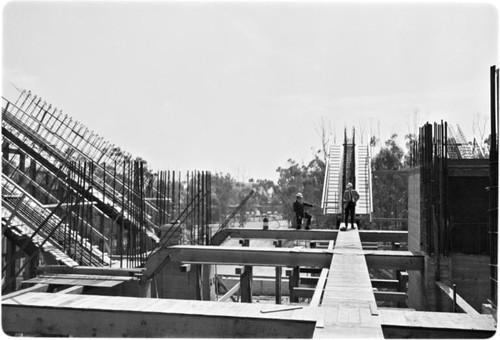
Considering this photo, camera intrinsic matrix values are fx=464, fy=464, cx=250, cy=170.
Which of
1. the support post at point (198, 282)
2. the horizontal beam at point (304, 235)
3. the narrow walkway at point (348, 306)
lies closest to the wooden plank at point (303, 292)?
the horizontal beam at point (304, 235)

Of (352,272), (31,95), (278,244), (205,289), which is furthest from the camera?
(31,95)

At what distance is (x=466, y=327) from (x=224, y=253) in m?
6.40

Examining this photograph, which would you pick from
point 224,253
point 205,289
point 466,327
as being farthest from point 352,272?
point 205,289

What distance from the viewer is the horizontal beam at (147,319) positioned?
536cm

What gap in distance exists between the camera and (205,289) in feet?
44.9

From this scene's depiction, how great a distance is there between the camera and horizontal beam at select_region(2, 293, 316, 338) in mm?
5359

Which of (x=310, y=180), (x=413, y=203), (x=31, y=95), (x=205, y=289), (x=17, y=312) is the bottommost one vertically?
(x=205, y=289)

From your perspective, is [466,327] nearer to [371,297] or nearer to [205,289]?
[371,297]

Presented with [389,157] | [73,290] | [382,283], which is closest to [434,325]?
[73,290]

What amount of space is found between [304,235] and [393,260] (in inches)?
192

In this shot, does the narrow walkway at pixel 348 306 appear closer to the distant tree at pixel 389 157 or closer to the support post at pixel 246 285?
the support post at pixel 246 285

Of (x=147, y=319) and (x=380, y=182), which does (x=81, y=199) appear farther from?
(x=380, y=182)

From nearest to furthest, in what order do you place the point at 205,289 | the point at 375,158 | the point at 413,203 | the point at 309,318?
the point at 309,318
the point at 413,203
the point at 205,289
the point at 375,158

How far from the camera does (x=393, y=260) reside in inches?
408
